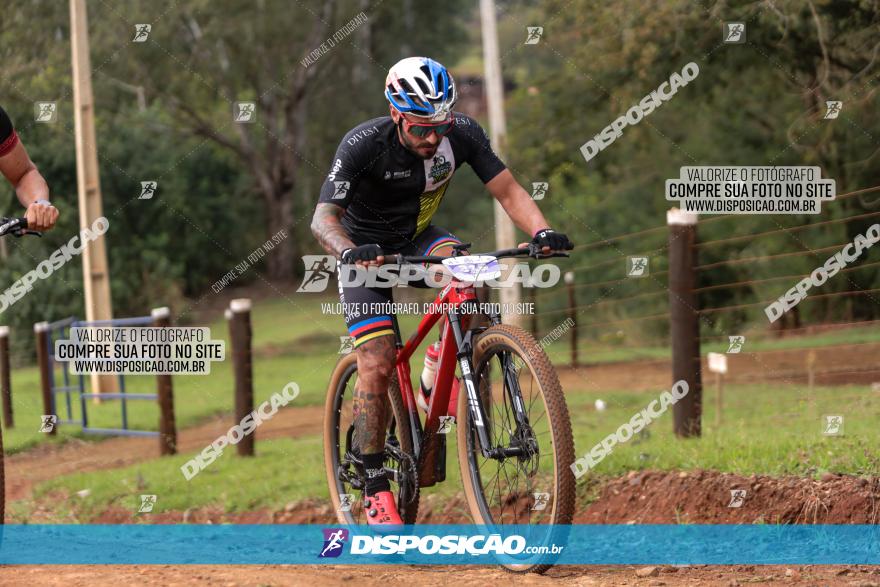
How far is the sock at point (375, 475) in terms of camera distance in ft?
19.3

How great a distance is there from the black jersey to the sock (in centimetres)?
118

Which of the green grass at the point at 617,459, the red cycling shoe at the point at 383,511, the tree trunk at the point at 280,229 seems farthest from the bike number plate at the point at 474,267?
the tree trunk at the point at 280,229

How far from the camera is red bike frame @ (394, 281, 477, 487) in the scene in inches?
214

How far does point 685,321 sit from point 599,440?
1.29 metres

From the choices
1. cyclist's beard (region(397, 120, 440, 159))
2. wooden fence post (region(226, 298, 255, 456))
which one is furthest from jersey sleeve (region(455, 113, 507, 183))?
wooden fence post (region(226, 298, 255, 456))

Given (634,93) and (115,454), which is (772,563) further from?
(634,93)

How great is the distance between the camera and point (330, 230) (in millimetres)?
5500

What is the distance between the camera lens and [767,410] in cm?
1169

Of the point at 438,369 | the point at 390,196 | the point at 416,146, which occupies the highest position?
the point at 416,146

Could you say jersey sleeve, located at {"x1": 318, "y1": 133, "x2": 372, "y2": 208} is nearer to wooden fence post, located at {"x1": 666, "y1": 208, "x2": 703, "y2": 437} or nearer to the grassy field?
the grassy field

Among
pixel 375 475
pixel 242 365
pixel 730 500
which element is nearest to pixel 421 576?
pixel 375 475

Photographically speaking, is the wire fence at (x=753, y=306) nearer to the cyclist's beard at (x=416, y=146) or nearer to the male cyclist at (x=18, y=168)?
the cyclist's beard at (x=416, y=146)

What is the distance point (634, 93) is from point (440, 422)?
13555 mm

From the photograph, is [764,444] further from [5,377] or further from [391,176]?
[5,377]
